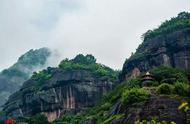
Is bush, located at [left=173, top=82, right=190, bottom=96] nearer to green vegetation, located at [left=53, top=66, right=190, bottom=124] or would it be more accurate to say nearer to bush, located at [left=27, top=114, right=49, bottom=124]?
green vegetation, located at [left=53, top=66, right=190, bottom=124]

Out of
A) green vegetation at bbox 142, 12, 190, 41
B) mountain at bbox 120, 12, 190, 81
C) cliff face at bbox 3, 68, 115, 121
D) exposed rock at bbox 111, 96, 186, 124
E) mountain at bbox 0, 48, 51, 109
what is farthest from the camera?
mountain at bbox 0, 48, 51, 109

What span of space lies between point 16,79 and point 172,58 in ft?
205

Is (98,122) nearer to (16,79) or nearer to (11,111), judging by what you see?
(11,111)

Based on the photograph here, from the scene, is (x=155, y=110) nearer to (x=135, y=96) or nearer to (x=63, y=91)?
(x=135, y=96)

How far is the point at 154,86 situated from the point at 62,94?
29.4 metres

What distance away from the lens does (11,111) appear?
81562mm

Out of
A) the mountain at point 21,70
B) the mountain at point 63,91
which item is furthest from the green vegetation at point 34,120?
the mountain at point 21,70

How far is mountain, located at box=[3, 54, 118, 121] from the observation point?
76812 millimetres

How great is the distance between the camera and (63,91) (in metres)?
78.2

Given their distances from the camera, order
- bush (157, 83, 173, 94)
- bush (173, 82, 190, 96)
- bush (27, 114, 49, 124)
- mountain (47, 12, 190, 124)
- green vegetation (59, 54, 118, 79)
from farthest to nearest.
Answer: green vegetation (59, 54, 118, 79), bush (27, 114, 49, 124), bush (157, 83, 173, 94), bush (173, 82, 190, 96), mountain (47, 12, 190, 124)

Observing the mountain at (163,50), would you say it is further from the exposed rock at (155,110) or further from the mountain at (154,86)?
the exposed rock at (155,110)

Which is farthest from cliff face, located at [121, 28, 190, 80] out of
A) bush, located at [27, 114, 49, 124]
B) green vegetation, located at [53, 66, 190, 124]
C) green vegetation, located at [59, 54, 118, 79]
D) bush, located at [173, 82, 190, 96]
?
bush, located at [173, 82, 190, 96]

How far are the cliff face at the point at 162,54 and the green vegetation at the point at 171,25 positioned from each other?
1.52 meters

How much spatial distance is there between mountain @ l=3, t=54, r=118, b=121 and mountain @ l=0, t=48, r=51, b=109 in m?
36.8
